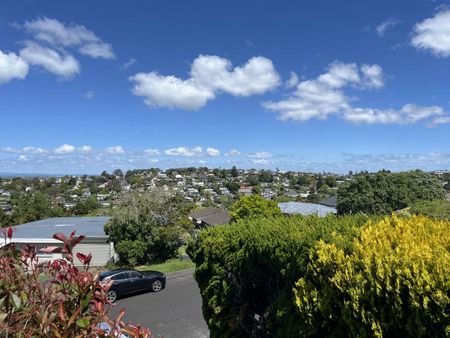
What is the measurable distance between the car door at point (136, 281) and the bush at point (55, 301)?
1651 cm

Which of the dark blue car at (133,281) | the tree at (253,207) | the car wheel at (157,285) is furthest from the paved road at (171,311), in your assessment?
the tree at (253,207)

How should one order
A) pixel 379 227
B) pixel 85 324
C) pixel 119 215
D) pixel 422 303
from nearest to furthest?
1. pixel 85 324
2. pixel 422 303
3. pixel 379 227
4. pixel 119 215

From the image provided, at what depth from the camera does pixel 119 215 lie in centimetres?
2906

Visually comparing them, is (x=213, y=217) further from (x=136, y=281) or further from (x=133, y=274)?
(x=136, y=281)

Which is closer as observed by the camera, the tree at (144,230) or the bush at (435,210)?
the bush at (435,210)

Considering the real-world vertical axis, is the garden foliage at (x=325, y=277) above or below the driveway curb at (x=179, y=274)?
above

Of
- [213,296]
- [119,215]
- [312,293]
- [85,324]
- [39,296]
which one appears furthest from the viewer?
[119,215]

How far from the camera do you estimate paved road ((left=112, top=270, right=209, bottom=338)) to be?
42.6 ft

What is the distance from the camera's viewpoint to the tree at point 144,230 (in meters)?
29.0

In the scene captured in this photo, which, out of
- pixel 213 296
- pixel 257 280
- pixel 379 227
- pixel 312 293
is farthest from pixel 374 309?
pixel 213 296

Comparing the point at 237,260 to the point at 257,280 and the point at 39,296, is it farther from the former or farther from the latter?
the point at 39,296

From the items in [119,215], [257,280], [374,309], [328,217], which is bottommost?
[119,215]

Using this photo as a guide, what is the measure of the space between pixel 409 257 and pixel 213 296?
12.8ft

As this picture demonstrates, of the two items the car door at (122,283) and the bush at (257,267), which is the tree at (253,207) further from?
the bush at (257,267)
